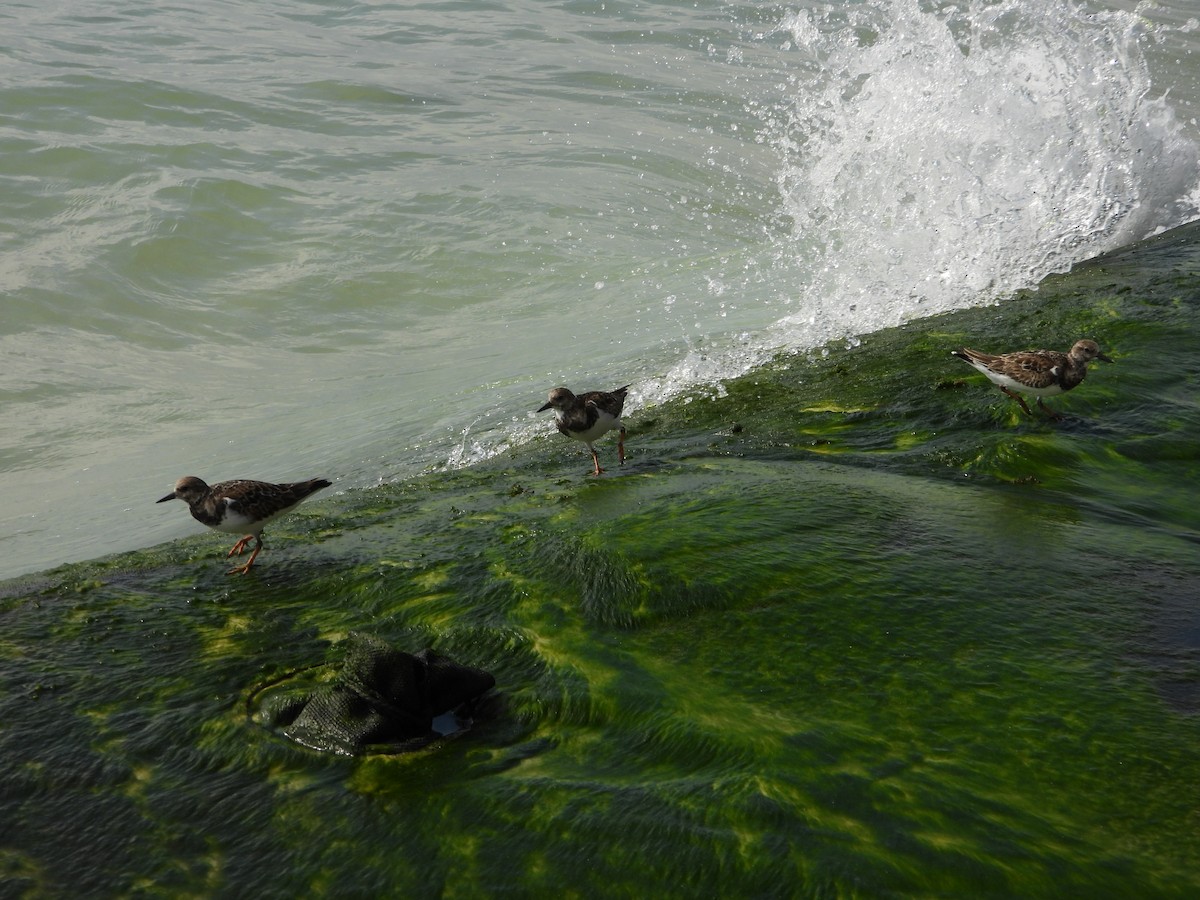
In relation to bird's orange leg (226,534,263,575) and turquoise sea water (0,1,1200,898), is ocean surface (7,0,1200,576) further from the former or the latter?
bird's orange leg (226,534,263,575)

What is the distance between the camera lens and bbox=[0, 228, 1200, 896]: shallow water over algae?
3182 millimetres

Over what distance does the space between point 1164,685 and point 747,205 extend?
13263 millimetres

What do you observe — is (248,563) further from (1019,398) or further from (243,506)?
(1019,398)

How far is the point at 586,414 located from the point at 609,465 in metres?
0.38

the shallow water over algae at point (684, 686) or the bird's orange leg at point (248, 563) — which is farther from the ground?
the bird's orange leg at point (248, 563)

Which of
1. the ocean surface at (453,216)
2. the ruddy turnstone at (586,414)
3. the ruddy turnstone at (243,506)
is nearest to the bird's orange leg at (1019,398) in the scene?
the ocean surface at (453,216)

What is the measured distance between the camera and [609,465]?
282 inches

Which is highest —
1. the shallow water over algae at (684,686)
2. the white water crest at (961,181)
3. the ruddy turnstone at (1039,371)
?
the white water crest at (961,181)

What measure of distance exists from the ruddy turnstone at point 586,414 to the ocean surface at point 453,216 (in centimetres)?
124

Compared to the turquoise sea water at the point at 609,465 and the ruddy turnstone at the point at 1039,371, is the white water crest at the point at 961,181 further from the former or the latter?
the ruddy turnstone at the point at 1039,371

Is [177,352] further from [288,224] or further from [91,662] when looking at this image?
[91,662]

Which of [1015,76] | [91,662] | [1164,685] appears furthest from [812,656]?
[1015,76]

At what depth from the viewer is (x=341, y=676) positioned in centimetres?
388

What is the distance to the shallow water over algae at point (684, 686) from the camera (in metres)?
3.18
